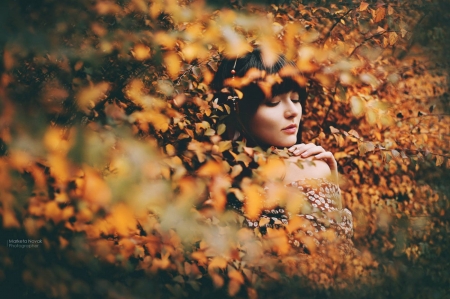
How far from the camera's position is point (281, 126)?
2213 mm

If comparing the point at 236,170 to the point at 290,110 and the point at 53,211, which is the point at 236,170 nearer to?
the point at 290,110

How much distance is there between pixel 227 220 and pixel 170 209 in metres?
0.59

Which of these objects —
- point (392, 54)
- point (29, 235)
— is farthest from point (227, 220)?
point (392, 54)

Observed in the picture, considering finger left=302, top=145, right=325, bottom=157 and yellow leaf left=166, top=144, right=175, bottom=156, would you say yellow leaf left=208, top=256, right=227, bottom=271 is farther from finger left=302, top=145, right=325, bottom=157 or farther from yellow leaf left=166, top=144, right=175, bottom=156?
finger left=302, top=145, right=325, bottom=157

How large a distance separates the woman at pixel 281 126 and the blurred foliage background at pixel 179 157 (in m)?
0.09

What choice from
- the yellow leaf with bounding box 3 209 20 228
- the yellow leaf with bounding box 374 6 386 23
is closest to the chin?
the yellow leaf with bounding box 374 6 386 23

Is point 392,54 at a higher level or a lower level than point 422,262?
higher

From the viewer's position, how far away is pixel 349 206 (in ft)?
8.28

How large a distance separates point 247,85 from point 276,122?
233 millimetres

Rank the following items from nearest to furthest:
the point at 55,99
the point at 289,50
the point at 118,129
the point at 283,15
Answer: the point at 118,129 < the point at 55,99 < the point at 289,50 < the point at 283,15

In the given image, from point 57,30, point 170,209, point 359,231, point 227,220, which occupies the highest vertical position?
point 57,30

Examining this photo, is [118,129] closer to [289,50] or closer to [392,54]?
[289,50]

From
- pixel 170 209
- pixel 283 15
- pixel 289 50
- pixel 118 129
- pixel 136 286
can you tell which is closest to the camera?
pixel 170 209

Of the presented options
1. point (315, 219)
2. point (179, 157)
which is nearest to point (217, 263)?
point (179, 157)
